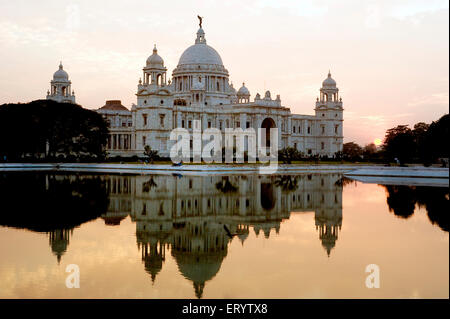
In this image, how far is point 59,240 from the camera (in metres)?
17.1

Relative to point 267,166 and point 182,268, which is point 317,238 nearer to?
point 182,268

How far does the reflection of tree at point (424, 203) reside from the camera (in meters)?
22.2

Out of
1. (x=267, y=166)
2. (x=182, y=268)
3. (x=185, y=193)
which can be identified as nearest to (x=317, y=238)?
(x=182, y=268)

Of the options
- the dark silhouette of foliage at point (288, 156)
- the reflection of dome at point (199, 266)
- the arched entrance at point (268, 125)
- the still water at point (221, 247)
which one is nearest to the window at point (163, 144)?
the dark silhouette of foliage at point (288, 156)

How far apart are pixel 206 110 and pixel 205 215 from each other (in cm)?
7479

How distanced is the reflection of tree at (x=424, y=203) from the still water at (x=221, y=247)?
0.10m

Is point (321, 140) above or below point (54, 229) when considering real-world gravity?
above

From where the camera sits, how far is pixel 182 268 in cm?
1395

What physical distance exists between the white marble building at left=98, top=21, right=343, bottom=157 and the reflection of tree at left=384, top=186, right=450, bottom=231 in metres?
55.6

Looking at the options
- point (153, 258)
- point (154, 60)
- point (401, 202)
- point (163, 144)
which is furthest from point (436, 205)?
point (154, 60)

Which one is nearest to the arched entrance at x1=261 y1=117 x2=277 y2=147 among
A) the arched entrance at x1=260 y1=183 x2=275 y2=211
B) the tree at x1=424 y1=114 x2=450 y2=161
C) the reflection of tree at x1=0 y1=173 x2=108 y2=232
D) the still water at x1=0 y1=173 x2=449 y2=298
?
the tree at x1=424 y1=114 x2=450 y2=161

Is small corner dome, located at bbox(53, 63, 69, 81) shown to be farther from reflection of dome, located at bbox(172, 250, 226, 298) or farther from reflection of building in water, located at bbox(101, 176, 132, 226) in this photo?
reflection of dome, located at bbox(172, 250, 226, 298)
